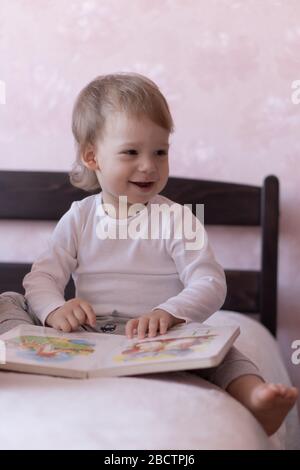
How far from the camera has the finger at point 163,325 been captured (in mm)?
1060

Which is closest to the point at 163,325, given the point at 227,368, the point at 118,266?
the point at 227,368

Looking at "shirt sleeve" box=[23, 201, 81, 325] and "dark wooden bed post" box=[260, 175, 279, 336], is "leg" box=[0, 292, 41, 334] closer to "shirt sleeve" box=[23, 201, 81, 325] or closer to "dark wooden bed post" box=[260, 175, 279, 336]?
"shirt sleeve" box=[23, 201, 81, 325]

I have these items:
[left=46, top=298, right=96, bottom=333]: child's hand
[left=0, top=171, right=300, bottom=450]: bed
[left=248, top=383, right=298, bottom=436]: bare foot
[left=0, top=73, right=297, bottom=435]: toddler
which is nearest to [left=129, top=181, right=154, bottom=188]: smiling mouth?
[left=0, top=73, right=297, bottom=435]: toddler

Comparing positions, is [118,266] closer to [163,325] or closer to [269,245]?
[163,325]

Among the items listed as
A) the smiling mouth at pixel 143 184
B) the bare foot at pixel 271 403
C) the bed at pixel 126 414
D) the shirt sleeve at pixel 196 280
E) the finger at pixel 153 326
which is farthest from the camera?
the smiling mouth at pixel 143 184

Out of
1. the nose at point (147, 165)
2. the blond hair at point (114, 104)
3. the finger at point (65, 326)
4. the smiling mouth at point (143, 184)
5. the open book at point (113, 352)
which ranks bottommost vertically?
the finger at point (65, 326)

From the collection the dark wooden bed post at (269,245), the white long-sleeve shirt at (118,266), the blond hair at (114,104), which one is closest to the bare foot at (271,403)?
the white long-sleeve shirt at (118,266)

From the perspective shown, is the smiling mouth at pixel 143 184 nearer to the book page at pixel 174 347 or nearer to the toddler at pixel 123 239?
the toddler at pixel 123 239

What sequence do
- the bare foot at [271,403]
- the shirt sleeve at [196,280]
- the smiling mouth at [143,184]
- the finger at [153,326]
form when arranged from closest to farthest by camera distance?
the bare foot at [271,403] → the finger at [153,326] → the shirt sleeve at [196,280] → the smiling mouth at [143,184]

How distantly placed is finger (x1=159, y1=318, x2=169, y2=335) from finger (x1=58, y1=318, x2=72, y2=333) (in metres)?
0.15

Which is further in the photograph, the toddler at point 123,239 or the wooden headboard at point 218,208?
the wooden headboard at point 218,208

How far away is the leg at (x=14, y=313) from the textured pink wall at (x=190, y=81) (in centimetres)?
54

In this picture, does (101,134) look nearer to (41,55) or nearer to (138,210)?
(138,210)

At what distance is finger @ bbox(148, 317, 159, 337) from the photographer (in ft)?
3.43
